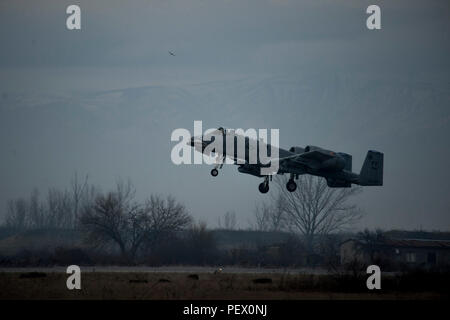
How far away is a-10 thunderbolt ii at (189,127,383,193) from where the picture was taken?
5084 centimetres

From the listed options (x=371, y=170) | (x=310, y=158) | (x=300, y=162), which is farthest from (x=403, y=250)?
(x=300, y=162)

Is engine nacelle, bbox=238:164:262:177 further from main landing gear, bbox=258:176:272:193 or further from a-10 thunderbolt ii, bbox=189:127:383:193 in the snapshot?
main landing gear, bbox=258:176:272:193

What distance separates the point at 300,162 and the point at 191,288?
17418 millimetres

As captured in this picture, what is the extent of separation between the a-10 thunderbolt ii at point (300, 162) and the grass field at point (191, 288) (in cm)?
885

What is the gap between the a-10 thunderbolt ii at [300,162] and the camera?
167 ft

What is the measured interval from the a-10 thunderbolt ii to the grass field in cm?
885

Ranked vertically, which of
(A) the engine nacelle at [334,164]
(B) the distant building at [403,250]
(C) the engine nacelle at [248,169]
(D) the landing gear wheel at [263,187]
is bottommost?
(B) the distant building at [403,250]

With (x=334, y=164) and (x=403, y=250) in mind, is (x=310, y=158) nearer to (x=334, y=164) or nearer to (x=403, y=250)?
(x=334, y=164)

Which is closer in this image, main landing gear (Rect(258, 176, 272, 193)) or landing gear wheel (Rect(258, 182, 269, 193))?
main landing gear (Rect(258, 176, 272, 193))

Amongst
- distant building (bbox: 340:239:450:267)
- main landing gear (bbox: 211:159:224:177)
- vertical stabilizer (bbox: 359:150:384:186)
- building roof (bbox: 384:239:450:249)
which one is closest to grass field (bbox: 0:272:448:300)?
main landing gear (bbox: 211:159:224:177)

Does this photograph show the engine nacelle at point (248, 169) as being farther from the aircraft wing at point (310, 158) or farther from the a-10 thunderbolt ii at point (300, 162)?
the aircraft wing at point (310, 158)

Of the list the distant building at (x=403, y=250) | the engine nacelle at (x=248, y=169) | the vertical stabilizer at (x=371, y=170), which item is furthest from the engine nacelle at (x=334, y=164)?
the distant building at (x=403, y=250)
